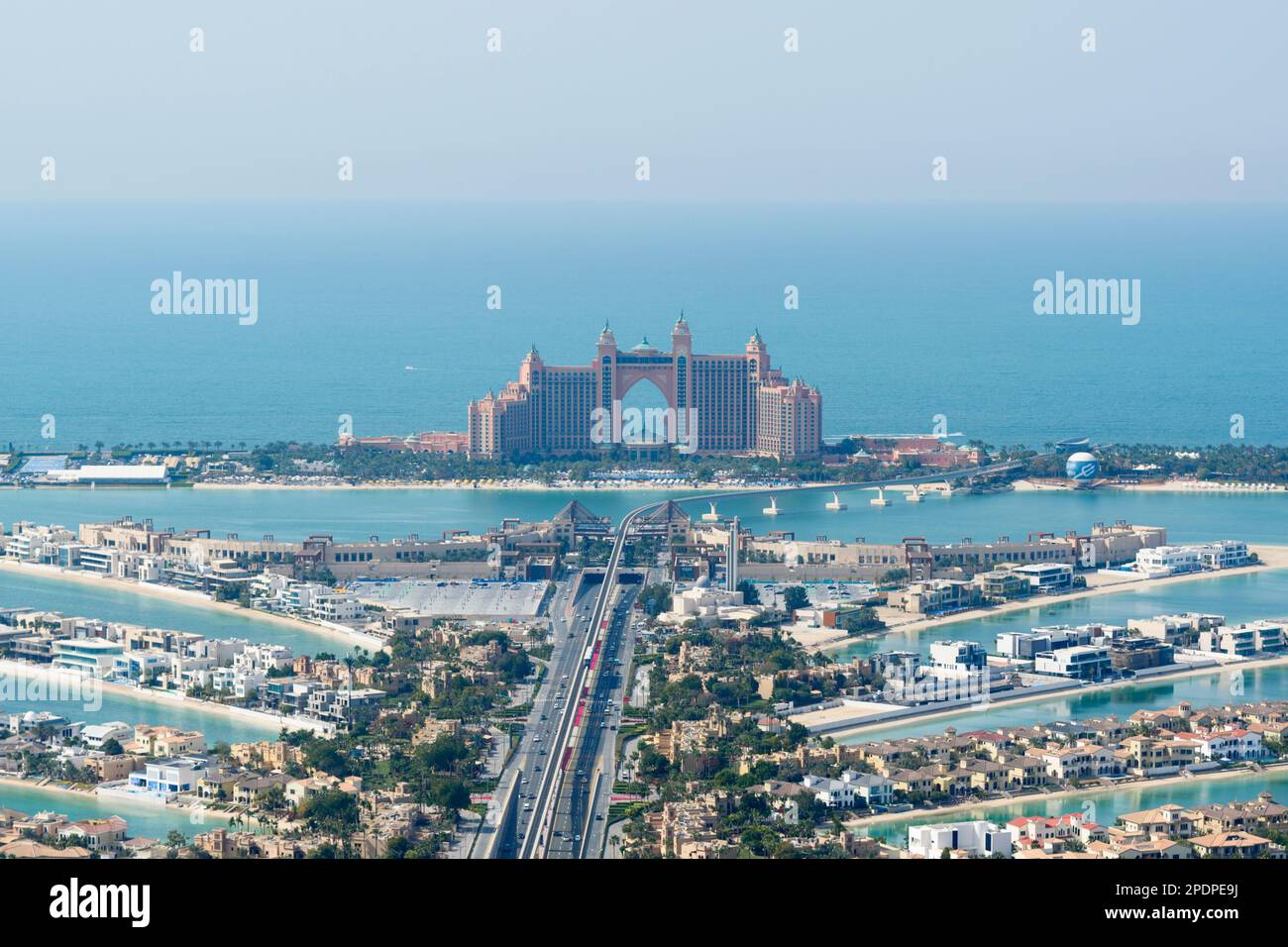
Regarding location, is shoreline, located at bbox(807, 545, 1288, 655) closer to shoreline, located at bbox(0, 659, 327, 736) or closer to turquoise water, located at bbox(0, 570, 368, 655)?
turquoise water, located at bbox(0, 570, 368, 655)

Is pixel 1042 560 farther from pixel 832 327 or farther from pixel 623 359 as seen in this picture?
pixel 832 327

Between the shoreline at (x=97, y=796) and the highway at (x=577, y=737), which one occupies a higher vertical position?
the highway at (x=577, y=737)

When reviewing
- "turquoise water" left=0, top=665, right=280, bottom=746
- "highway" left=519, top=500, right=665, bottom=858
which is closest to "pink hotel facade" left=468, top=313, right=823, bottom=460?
"highway" left=519, top=500, right=665, bottom=858

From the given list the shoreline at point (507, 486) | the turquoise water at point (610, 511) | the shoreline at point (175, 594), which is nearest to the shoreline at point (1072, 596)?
the turquoise water at point (610, 511)

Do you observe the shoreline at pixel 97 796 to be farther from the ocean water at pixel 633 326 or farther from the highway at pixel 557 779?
the ocean water at pixel 633 326

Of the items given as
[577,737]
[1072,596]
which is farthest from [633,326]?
[577,737]

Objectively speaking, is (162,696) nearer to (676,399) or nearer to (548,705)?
(548,705)
